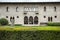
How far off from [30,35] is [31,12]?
1177 inches

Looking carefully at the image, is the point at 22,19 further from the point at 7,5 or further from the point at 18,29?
the point at 18,29

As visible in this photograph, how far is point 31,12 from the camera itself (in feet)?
166

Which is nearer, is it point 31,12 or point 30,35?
point 30,35

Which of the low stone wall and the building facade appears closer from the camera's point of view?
the low stone wall

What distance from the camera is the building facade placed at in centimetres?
5022

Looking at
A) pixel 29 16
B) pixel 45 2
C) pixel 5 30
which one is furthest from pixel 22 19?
pixel 5 30

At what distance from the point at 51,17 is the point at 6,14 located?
28.0ft

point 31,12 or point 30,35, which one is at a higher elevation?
point 31,12

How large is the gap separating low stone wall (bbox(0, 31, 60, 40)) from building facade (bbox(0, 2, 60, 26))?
29051 millimetres

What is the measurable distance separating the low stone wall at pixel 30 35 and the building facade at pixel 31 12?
29051 millimetres

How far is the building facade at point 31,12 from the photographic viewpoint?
5022 centimetres

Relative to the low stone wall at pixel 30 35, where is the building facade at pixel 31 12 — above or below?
above

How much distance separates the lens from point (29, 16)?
5059 cm

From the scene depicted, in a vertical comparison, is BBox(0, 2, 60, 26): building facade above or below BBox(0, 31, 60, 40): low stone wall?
above
